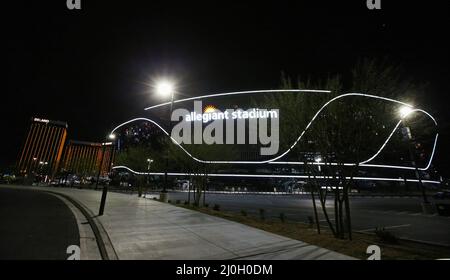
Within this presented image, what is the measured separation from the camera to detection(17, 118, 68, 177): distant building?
166962 millimetres

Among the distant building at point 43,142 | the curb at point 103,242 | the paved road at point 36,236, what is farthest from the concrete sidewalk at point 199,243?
the distant building at point 43,142

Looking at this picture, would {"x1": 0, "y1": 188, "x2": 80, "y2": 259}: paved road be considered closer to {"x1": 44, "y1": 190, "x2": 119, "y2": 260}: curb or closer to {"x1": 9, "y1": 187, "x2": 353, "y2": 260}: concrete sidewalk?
{"x1": 44, "y1": 190, "x2": 119, "y2": 260}: curb

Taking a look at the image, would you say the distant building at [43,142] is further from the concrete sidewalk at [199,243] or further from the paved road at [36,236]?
the concrete sidewalk at [199,243]

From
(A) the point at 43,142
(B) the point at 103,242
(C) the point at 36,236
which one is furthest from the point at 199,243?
(A) the point at 43,142

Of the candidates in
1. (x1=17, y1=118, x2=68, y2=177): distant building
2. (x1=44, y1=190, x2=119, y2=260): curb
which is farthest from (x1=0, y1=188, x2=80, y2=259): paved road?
(x1=17, y1=118, x2=68, y2=177): distant building

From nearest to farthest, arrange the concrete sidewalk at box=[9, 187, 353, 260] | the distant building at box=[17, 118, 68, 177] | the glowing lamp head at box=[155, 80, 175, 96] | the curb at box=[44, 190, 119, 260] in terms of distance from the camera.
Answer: the curb at box=[44, 190, 119, 260]
the concrete sidewalk at box=[9, 187, 353, 260]
the glowing lamp head at box=[155, 80, 175, 96]
the distant building at box=[17, 118, 68, 177]

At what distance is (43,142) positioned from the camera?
6841 inches

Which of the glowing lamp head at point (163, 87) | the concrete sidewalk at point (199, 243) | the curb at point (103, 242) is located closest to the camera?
the curb at point (103, 242)

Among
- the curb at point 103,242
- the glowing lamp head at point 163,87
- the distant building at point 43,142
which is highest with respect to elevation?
the distant building at point 43,142

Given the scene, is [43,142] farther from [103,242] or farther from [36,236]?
[103,242]

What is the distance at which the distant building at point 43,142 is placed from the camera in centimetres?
16696

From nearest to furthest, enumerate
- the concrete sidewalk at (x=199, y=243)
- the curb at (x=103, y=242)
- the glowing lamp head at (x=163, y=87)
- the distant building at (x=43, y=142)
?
1. the curb at (x=103, y=242)
2. the concrete sidewalk at (x=199, y=243)
3. the glowing lamp head at (x=163, y=87)
4. the distant building at (x=43, y=142)

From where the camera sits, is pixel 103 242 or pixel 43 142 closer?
pixel 103 242
